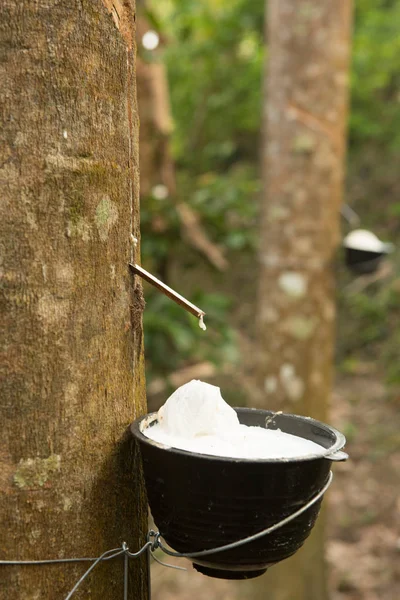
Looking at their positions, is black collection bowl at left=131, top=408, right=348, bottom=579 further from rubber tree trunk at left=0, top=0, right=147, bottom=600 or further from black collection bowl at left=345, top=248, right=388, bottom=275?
black collection bowl at left=345, top=248, right=388, bottom=275

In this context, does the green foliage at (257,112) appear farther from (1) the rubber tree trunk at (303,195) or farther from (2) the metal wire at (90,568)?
(2) the metal wire at (90,568)

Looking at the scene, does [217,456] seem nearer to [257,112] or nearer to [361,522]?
[361,522]

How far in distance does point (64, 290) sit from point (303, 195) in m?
2.91

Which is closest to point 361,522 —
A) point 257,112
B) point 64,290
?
point 64,290

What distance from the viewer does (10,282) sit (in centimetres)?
115

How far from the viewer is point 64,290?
119 cm

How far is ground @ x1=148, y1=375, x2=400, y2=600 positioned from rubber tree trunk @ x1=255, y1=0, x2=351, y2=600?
0.88 metres

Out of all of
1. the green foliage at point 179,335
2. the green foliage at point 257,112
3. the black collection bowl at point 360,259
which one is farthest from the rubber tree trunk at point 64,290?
the green foliage at point 257,112

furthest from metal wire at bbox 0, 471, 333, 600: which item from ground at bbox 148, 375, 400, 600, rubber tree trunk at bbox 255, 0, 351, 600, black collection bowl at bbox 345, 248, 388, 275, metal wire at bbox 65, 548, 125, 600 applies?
black collection bowl at bbox 345, 248, 388, 275

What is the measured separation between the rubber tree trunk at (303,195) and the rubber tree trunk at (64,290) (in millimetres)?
2713

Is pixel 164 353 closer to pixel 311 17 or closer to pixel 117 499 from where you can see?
pixel 311 17

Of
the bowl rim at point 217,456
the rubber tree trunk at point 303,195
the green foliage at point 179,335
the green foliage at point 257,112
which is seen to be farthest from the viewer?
the green foliage at point 257,112

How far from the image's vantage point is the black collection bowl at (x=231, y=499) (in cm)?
115

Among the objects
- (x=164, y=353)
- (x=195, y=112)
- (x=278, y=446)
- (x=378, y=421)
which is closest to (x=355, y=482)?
(x=378, y=421)
